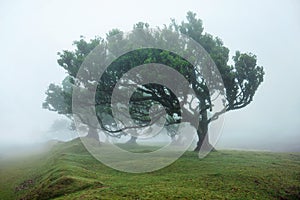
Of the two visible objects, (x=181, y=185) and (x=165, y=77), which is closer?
(x=181, y=185)

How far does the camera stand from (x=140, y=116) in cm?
3175

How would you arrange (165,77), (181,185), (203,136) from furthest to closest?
(203,136), (165,77), (181,185)

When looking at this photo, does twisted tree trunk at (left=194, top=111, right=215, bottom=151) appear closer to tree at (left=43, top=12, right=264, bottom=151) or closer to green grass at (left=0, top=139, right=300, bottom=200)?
tree at (left=43, top=12, right=264, bottom=151)

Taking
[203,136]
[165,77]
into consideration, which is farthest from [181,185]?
[203,136]

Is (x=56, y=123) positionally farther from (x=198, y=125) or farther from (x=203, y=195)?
(x=203, y=195)

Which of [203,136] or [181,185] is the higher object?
[203,136]

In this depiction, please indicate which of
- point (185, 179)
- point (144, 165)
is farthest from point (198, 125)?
point (185, 179)

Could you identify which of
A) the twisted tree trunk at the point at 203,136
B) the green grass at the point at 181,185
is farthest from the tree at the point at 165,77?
the green grass at the point at 181,185

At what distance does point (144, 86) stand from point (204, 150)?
39.6ft

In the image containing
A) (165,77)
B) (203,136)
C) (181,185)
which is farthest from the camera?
(203,136)

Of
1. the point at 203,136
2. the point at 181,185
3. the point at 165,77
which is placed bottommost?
the point at 181,185

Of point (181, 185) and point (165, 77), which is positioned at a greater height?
point (165, 77)

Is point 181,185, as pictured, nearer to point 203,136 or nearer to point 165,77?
point 165,77

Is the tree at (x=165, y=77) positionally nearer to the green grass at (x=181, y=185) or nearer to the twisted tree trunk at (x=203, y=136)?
the twisted tree trunk at (x=203, y=136)
